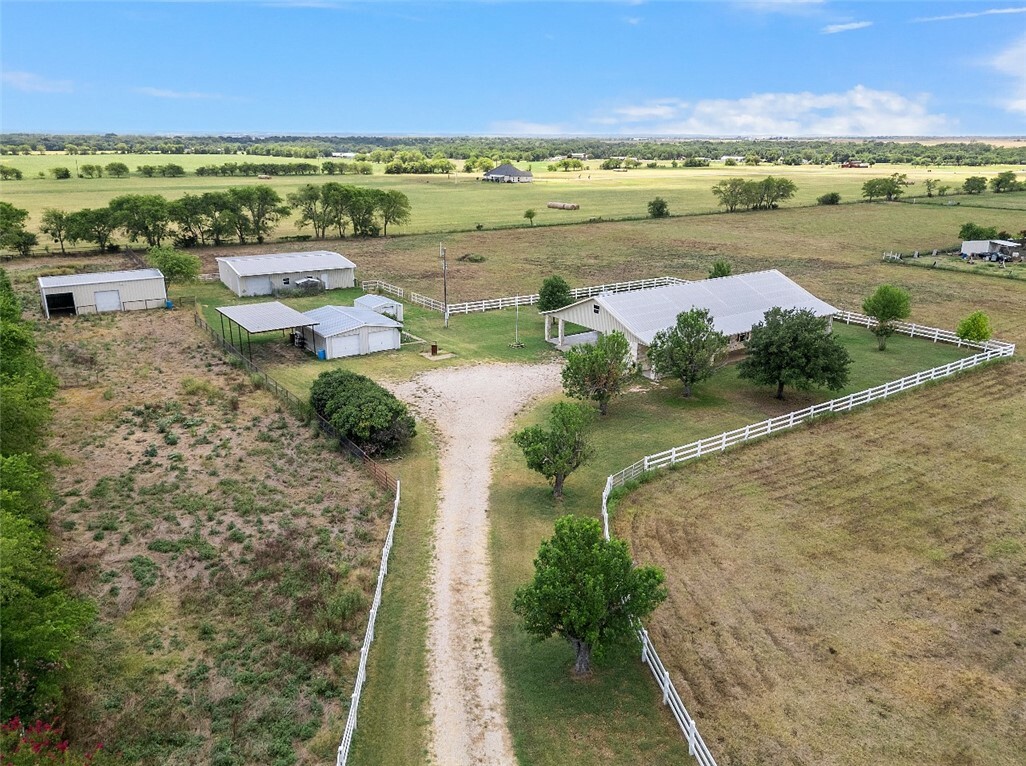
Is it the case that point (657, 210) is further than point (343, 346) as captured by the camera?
Yes

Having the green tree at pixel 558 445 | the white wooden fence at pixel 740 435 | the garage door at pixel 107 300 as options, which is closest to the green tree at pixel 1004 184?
the white wooden fence at pixel 740 435

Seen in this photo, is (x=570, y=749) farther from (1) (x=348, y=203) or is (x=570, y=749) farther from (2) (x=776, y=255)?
(1) (x=348, y=203)

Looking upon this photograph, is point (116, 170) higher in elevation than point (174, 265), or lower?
higher

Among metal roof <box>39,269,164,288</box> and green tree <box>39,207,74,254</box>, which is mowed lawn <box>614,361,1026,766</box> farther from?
green tree <box>39,207,74,254</box>

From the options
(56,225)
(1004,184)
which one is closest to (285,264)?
(56,225)

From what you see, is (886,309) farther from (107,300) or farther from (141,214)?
(141,214)

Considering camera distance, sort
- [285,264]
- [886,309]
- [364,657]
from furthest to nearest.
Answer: [285,264] → [886,309] → [364,657]

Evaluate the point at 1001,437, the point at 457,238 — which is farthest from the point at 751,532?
the point at 457,238

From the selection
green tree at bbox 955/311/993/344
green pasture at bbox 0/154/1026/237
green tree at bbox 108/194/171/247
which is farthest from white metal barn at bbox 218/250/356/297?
green tree at bbox 955/311/993/344
